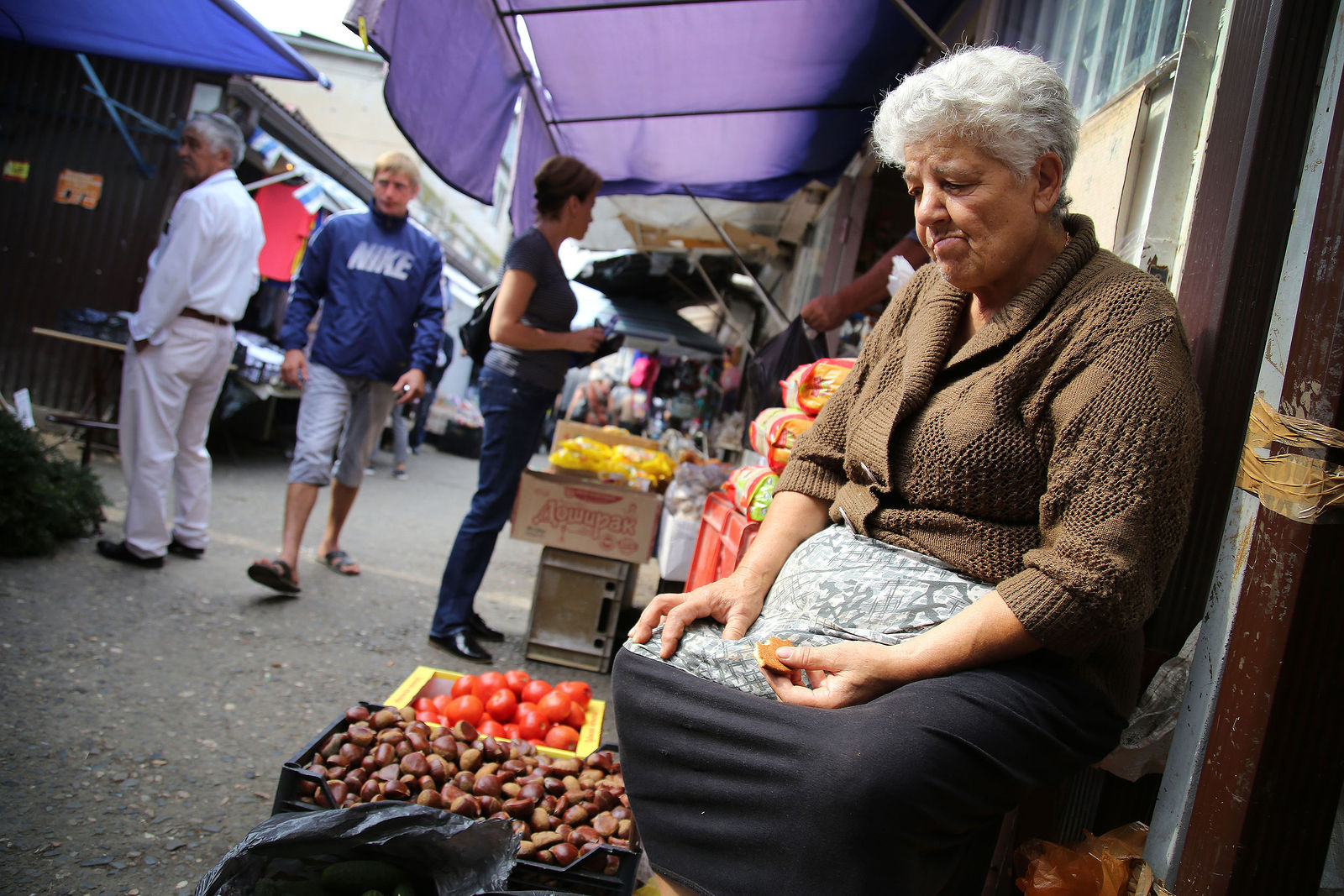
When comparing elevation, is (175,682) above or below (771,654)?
below

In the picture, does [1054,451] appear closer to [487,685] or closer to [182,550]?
[487,685]

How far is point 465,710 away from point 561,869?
0.85m

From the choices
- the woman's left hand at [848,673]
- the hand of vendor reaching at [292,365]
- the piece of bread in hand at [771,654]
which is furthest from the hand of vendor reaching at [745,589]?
the hand of vendor reaching at [292,365]

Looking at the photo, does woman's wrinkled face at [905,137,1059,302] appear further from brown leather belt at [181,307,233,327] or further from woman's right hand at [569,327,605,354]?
brown leather belt at [181,307,233,327]

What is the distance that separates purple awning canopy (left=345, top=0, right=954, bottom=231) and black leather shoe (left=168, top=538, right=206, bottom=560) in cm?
232

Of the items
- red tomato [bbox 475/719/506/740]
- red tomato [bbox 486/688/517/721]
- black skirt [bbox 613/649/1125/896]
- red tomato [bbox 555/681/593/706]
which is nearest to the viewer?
black skirt [bbox 613/649/1125/896]

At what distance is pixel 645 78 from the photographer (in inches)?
165

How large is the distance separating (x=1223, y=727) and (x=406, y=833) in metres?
1.47

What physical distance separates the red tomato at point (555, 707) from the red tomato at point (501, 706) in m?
0.08

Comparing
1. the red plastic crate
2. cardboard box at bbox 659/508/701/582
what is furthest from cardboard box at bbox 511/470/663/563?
cardboard box at bbox 659/508/701/582

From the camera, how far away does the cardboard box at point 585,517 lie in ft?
12.6

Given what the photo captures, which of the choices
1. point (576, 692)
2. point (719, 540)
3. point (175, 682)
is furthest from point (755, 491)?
point (175, 682)

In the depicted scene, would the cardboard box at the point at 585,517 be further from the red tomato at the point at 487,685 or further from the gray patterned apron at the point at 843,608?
the gray patterned apron at the point at 843,608

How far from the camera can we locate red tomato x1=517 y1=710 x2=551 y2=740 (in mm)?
2482
